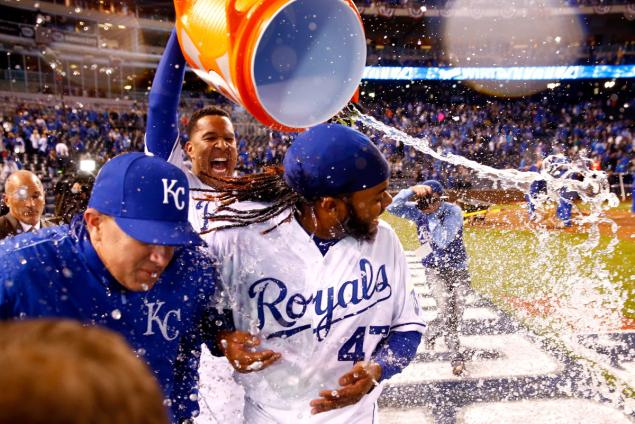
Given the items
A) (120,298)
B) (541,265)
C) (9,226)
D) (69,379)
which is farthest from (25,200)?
(541,265)

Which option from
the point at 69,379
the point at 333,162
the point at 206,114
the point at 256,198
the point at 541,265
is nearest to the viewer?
the point at 69,379

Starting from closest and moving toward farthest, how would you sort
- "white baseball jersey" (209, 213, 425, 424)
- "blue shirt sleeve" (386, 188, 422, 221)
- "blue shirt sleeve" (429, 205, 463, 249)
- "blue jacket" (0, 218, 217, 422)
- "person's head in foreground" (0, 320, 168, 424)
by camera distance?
1. "person's head in foreground" (0, 320, 168, 424)
2. "blue jacket" (0, 218, 217, 422)
3. "white baseball jersey" (209, 213, 425, 424)
4. "blue shirt sleeve" (386, 188, 422, 221)
5. "blue shirt sleeve" (429, 205, 463, 249)

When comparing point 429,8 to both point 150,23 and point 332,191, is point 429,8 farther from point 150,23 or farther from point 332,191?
point 332,191

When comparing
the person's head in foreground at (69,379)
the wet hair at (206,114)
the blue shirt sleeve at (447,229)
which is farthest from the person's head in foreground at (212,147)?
the person's head in foreground at (69,379)

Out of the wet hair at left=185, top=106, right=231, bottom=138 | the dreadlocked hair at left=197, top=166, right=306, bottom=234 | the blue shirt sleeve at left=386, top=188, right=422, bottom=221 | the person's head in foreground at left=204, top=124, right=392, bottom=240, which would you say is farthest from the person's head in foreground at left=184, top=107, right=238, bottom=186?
the blue shirt sleeve at left=386, top=188, right=422, bottom=221

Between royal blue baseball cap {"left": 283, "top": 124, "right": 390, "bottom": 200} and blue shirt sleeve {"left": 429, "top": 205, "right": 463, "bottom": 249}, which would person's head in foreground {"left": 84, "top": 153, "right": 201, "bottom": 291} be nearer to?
royal blue baseball cap {"left": 283, "top": 124, "right": 390, "bottom": 200}

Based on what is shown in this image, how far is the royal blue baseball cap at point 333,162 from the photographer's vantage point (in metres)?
1.80

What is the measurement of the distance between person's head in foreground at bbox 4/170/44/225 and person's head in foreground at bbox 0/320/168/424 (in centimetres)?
464

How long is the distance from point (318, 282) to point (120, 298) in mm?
674

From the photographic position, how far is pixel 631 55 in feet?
113

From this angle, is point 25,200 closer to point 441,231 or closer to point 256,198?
point 256,198

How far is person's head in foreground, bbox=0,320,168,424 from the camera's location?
476mm

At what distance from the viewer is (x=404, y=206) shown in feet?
17.2

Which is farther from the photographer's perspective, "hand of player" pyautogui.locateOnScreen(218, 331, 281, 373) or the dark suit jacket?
the dark suit jacket
